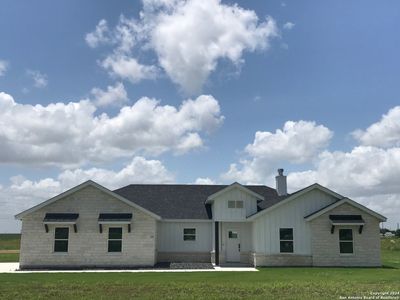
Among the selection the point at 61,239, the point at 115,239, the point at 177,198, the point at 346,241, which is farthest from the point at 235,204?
the point at 61,239

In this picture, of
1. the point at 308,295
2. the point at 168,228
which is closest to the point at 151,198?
the point at 168,228

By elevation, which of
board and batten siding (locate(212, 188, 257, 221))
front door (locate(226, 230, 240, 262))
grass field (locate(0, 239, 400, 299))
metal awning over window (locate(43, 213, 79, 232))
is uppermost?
board and batten siding (locate(212, 188, 257, 221))

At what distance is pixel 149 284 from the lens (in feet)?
54.1

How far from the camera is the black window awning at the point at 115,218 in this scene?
26000 millimetres

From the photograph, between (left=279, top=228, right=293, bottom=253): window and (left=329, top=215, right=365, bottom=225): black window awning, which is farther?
(left=279, top=228, right=293, bottom=253): window

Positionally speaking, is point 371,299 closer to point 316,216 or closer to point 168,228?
point 316,216

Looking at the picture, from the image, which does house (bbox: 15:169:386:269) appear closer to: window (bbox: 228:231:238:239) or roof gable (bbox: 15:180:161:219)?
roof gable (bbox: 15:180:161:219)

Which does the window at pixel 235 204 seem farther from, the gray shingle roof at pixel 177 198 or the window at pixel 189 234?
the window at pixel 189 234

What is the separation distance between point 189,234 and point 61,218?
26.3 ft

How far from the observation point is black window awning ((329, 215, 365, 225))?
25969 mm

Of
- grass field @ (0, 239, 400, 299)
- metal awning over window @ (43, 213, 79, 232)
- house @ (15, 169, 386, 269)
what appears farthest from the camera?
house @ (15, 169, 386, 269)

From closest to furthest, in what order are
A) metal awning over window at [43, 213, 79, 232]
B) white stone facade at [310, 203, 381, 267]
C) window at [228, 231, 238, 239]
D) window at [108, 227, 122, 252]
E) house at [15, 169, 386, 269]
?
metal awning over window at [43, 213, 79, 232], house at [15, 169, 386, 269], white stone facade at [310, 203, 381, 267], window at [108, 227, 122, 252], window at [228, 231, 238, 239]

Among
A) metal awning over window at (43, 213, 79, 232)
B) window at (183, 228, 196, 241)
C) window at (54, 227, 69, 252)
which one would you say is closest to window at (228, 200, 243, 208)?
window at (183, 228, 196, 241)

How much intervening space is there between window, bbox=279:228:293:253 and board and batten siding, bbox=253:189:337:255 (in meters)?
0.18
